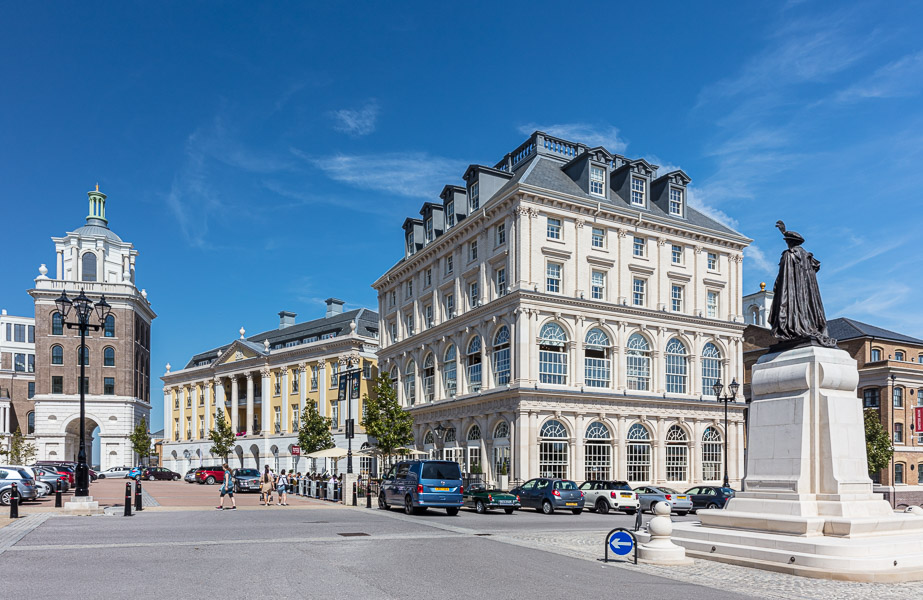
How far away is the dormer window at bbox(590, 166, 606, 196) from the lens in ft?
161

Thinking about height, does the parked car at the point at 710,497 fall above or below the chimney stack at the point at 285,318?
below

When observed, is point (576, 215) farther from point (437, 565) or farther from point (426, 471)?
point (437, 565)

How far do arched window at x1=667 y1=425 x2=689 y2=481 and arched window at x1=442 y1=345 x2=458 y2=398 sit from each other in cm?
1440

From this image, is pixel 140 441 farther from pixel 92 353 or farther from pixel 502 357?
pixel 502 357

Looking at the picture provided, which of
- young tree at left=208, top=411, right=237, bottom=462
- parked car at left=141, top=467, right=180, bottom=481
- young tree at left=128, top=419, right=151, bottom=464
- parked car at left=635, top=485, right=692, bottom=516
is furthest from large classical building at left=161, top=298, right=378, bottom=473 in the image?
parked car at left=635, top=485, right=692, bottom=516

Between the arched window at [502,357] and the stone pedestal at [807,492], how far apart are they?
28418mm

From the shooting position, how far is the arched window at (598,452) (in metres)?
45.9

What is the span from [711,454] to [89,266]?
74.9 meters

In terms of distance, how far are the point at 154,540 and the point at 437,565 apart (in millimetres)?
8242

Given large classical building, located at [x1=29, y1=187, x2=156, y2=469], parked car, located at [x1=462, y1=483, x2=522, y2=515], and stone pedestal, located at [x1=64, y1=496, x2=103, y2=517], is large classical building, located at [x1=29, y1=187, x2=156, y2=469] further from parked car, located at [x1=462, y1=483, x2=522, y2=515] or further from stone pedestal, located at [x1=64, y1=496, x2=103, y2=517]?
parked car, located at [x1=462, y1=483, x2=522, y2=515]

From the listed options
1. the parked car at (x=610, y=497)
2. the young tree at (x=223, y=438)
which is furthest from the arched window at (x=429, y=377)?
the young tree at (x=223, y=438)

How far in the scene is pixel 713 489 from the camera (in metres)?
36.0

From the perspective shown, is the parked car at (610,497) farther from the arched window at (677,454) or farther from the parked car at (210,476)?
the parked car at (210,476)

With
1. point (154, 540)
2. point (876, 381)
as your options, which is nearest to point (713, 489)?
point (154, 540)
